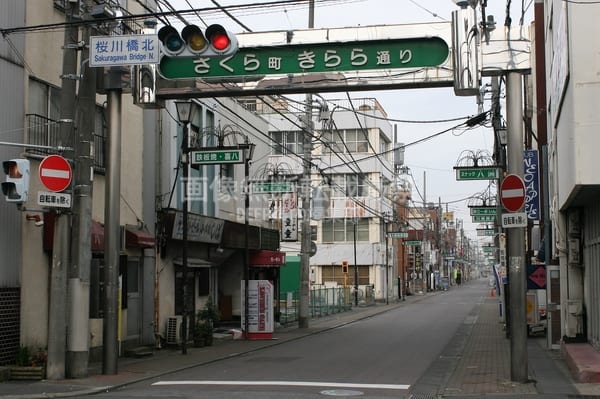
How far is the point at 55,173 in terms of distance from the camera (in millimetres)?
14219

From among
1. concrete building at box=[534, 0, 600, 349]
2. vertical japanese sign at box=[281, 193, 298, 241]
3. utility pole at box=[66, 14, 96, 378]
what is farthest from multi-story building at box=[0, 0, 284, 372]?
concrete building at box=[534, 0, 600, 349]

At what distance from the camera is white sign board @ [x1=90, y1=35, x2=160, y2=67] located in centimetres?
1303

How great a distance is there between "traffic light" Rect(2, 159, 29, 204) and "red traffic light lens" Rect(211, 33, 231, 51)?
445 cm

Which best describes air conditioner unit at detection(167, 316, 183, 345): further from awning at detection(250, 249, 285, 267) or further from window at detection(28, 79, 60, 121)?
awning at detection(250, 249, 285, 267)

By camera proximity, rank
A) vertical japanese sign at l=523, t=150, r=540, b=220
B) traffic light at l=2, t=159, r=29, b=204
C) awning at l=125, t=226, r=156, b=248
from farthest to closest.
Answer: vertical japanese sign at l=523, t=150, r=540, b=220 → awning at l=125, t=226, r=156, b=248 → traffic light at l=2, t=159, r=29, b=204

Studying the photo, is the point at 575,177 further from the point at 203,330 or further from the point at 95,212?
the point at 203,330

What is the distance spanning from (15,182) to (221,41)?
15.4 feet

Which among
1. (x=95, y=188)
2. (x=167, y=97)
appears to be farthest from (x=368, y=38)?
(x=95, y=188)

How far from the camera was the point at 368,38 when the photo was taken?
1428cm

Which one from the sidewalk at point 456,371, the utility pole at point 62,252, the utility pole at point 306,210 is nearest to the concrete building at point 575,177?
the sidewalk at point 456,371

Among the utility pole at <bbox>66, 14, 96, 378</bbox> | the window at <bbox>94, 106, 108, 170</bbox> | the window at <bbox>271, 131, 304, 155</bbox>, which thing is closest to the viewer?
the utility pole at <bbox>66, 14, 96, 378</bbox>

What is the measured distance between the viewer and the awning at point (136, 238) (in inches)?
777

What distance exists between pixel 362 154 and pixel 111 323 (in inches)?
1922

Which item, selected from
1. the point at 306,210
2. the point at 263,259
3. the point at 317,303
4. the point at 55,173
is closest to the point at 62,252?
the point at 55,173
